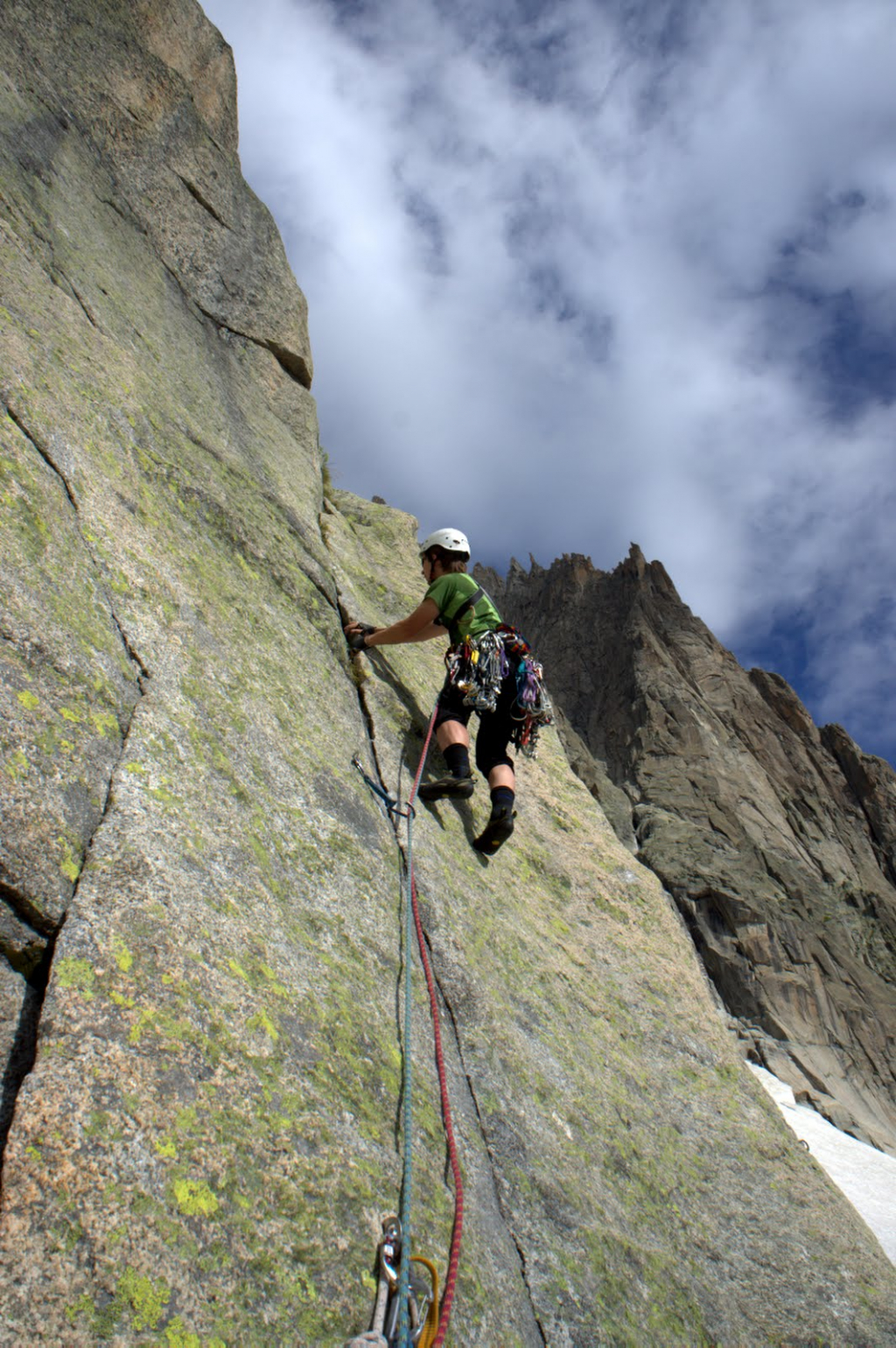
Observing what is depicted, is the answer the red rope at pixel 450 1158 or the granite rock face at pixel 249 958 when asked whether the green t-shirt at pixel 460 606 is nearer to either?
the granite rock face at pixel 249 958

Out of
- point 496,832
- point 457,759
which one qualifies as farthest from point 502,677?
point 496,832

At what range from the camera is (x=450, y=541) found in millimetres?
6582

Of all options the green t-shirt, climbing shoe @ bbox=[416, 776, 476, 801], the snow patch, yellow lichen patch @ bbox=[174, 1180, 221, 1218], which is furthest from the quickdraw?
the snow patch

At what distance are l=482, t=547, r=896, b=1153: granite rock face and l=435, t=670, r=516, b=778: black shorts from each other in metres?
30.5

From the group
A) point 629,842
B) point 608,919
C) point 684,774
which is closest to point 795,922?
point 629,842

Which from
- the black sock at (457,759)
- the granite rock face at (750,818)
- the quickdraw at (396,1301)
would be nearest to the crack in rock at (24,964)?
the quickdraw at (396,1301)

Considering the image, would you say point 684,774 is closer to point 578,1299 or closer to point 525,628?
point 525,628

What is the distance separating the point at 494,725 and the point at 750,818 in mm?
44509

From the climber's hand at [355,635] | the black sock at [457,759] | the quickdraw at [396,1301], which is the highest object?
the climber's hand at [355,635]

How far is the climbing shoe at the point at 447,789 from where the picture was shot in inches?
192

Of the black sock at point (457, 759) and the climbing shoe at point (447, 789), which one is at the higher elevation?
the black sock at point (457, 759)

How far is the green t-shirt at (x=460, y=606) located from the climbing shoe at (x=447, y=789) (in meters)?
1.49

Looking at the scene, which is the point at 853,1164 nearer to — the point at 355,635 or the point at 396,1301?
the point at 355,635

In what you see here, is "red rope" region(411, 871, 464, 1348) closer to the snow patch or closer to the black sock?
the black sock
